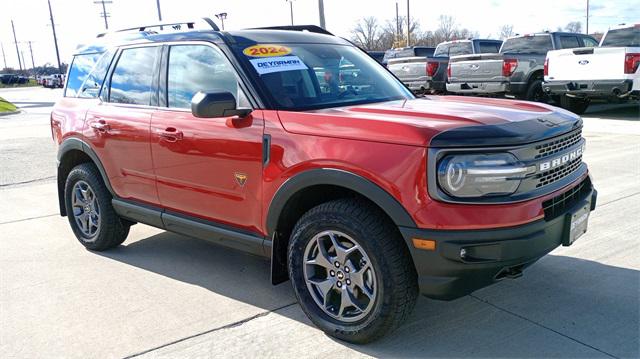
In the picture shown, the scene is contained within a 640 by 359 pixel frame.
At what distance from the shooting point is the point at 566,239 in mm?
3049

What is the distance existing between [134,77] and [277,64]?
1.39 m

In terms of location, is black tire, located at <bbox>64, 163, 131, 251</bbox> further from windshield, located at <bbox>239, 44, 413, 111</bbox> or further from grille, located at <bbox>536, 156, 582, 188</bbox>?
grille, located at <bbox>536, 156, 582, 188</bbox>

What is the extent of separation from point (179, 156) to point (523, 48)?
43.1 ft

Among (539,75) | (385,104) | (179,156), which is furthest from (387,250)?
(539,75)

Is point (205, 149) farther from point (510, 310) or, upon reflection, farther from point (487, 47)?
point (487, 47)

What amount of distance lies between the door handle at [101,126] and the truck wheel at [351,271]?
2.08 metres

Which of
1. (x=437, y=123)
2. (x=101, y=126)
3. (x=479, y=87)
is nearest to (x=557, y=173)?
(x=437, y=123)

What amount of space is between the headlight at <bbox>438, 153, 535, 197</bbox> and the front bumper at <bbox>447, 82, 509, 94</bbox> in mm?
11828

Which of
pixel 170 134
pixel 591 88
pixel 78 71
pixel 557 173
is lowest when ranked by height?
pixel 591 88

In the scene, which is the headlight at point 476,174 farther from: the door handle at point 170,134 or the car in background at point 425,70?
the car in background at point 425,70

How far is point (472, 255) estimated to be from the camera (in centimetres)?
269

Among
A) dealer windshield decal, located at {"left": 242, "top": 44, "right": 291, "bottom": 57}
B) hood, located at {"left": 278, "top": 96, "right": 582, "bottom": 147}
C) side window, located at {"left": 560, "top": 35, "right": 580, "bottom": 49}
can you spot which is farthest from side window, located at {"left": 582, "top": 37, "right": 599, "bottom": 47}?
dealer windshield decal, located at {"left": 242, "top": 44, "right": 291, "bottom": 57}

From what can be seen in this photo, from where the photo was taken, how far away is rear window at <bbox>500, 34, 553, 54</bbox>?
14.4 metres

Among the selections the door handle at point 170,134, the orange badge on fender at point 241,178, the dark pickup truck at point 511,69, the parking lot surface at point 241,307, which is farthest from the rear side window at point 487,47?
the orange badge on fender at point 241,178
